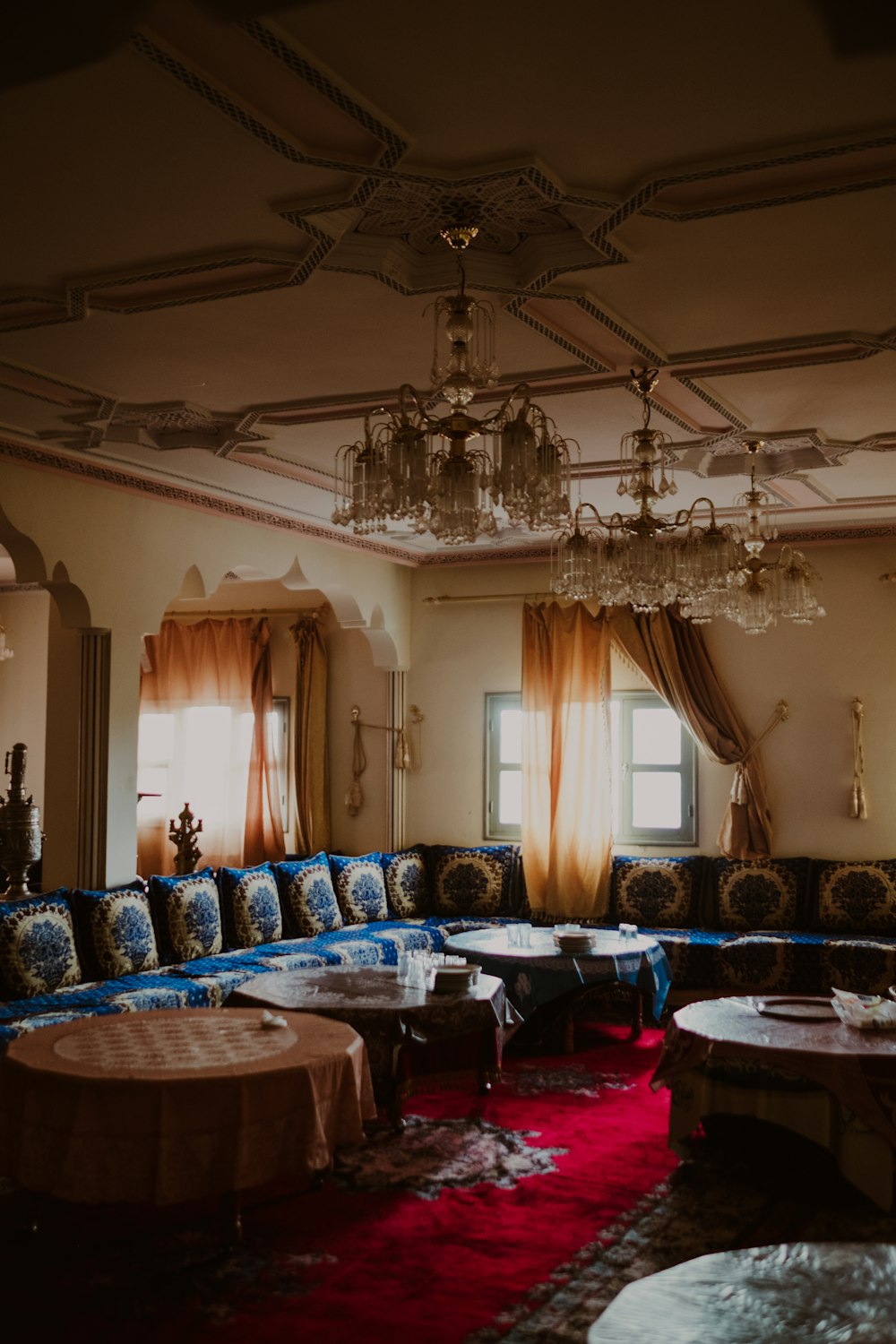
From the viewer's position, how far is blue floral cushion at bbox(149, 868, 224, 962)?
19.3ft

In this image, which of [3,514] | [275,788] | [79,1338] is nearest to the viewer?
[79,1338]

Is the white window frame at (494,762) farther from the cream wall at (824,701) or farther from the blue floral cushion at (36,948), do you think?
the blue floral cushion at (36,948)

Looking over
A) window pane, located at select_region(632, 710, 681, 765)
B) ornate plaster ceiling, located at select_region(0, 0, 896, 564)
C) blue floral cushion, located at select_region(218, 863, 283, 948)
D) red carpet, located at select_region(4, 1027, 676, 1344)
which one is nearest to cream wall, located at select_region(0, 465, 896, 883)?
window pane, located at select_region(632, 710, 681, 765)

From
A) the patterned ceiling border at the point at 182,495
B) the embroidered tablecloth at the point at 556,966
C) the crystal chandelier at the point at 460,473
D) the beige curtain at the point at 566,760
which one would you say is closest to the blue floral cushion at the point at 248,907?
the embroidered tablecloth at the point at 556,966

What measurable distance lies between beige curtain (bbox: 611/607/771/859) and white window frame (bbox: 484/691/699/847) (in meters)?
0.19

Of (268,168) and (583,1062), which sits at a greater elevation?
(268,168)

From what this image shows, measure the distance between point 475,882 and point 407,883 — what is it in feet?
1.46

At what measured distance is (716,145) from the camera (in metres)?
2.64

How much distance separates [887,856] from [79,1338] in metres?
5.42

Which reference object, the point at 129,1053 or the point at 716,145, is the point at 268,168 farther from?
the point at 129,1053

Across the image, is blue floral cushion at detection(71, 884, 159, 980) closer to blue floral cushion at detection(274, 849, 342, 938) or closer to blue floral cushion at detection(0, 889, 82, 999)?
blue floral cushion at detection(0, 889, 82, 999)

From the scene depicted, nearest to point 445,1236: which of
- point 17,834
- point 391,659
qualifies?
point 17,834

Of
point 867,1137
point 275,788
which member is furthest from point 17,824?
point 867,1137

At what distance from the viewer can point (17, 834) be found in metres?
5.49
